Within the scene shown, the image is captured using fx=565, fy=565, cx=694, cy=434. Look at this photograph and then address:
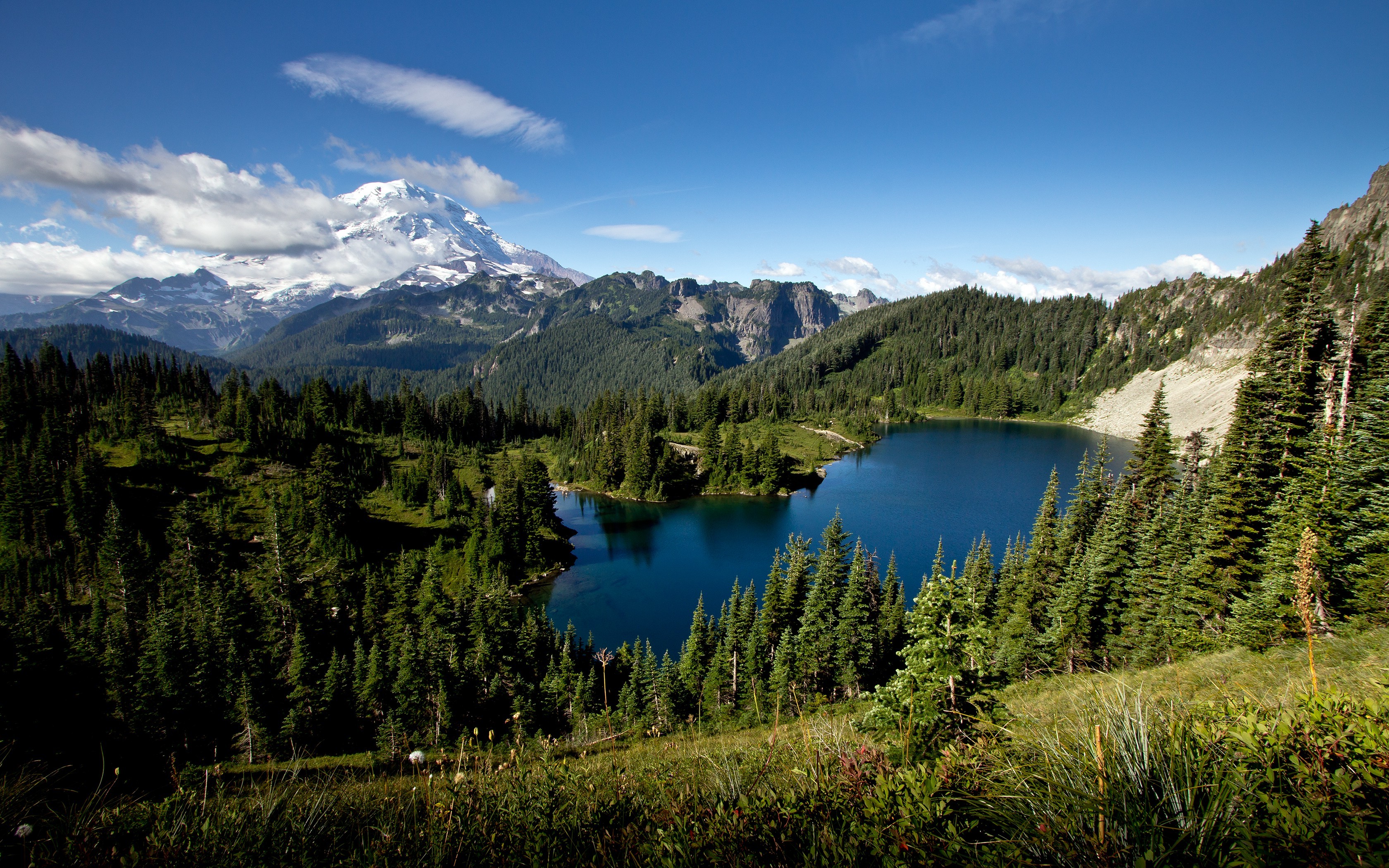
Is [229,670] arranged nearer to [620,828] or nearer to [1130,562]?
[620,828]

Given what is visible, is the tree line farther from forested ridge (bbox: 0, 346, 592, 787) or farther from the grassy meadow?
forested ridge (bbox: 0, 346, 592, 787)

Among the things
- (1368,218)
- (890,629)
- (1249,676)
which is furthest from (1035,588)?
(1368,218)

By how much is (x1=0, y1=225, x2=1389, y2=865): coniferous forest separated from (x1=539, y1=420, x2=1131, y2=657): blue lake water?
460cm

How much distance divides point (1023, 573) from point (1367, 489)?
69.0 feet

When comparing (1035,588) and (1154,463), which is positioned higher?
(1154,463)

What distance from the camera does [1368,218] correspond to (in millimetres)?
150750

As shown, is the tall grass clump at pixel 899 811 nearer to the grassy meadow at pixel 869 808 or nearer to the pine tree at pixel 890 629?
the grassy meadow at pixel 869 808

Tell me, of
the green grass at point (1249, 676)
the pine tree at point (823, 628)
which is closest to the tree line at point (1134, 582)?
the pine tree at point (823, 628)

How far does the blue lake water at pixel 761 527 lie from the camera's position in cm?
5919

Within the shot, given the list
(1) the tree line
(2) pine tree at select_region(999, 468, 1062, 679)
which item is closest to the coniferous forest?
(1) the tree line

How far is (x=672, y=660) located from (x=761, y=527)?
43560 mm

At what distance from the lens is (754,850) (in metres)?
4.36

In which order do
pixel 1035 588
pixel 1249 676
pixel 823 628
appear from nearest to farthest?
pixel 1249 676, pixel 823 628, pixel 1035 588

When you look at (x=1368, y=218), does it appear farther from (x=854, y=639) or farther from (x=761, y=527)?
(x=854, y=639)
